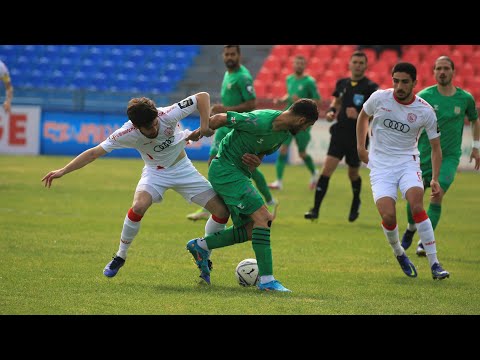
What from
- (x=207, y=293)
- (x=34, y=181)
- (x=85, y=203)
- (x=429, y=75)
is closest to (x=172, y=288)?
(x=207, y=293)

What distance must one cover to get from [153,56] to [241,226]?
2492 centimetres

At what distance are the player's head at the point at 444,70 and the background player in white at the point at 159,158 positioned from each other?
3073 mm

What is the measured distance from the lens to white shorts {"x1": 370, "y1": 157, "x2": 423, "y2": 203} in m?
8.77

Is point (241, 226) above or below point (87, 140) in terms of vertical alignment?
above

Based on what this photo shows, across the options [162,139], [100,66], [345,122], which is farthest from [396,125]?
[100,66]

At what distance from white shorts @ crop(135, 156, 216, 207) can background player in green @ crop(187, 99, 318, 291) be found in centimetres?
25

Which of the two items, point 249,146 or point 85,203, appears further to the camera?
point 85,203

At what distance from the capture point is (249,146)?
7.96m

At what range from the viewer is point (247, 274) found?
8133 millimetres

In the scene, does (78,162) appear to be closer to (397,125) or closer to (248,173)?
(248,173)

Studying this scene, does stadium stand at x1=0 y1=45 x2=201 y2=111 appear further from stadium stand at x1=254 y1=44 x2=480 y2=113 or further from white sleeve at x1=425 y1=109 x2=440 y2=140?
white sleeve at x1=425 y1=109 x2=440 y2=140

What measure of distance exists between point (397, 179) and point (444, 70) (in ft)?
5.88

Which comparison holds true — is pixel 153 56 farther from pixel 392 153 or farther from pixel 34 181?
pixel 392 153
